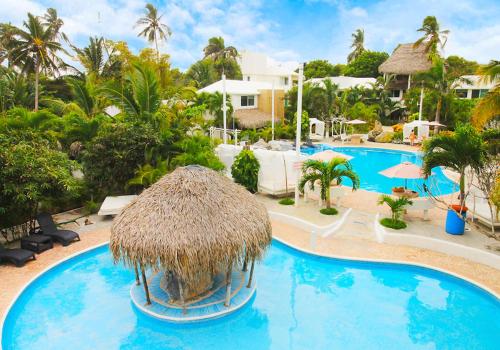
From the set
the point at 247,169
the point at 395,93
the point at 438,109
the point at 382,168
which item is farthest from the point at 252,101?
the point at 247,169

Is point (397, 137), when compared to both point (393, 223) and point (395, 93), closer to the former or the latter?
point (395, 93)

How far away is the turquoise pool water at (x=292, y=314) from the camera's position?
7.45 meters

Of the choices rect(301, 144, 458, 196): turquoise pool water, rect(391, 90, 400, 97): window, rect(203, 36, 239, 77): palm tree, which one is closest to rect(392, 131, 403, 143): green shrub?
rect(301, 144, 458, 196): turquoise pool water

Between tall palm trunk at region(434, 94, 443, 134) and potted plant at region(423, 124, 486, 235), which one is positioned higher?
tall palm trunk at region(434, 94, 443, 134)

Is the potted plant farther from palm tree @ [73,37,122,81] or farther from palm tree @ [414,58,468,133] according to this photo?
palm tree @ [73,37,122,81]

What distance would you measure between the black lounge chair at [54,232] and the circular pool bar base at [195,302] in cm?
369

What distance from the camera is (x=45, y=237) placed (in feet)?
35.9

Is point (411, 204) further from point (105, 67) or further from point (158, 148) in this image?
point (105, 67)

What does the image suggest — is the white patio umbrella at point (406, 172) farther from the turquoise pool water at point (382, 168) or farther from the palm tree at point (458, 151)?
the turquoise pool water at point (382, 168)

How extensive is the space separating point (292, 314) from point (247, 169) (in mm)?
8051

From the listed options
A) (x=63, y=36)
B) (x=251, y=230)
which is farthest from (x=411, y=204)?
(x=63, y=36)

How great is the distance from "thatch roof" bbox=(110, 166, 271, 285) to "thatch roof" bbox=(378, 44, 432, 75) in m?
37.6

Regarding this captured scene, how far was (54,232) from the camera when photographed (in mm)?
11445

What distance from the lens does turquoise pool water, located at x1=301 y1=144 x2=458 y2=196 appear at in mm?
18438
